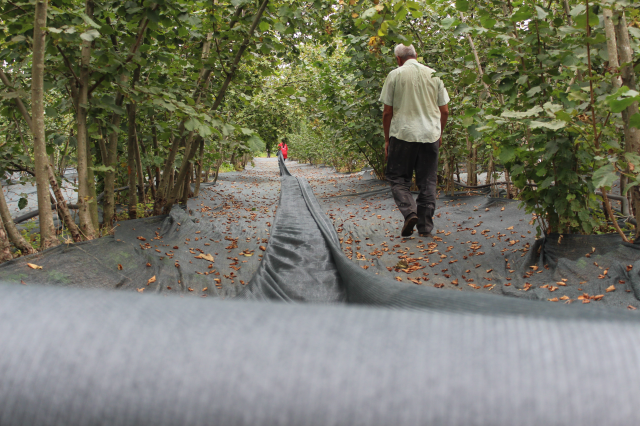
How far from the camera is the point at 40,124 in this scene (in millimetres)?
2221

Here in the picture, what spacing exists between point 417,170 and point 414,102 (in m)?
0.61

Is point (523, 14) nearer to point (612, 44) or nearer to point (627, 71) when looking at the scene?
point (612, 44)

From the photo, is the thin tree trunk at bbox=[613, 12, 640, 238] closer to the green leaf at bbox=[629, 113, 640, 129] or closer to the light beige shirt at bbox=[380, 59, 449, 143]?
the green leaf at bbox=[629, 113, 640, 129]

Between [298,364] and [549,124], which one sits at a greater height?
[549,124]

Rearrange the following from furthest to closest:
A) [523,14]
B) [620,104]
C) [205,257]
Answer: [205,257] → [523,14] → [620,104]

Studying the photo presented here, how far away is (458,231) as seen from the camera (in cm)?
372

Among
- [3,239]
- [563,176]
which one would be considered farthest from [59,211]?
[563,176]

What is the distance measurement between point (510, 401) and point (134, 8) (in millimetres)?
2705

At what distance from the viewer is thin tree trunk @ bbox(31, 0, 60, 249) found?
1.92 meters

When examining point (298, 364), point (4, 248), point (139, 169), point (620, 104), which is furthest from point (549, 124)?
point (139, 169)

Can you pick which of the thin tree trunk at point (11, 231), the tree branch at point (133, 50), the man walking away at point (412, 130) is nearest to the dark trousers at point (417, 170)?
the man walking away at point (412, 130)

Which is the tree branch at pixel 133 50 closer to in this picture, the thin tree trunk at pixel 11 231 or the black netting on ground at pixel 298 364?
the thin tree trunk at pixel 11 231

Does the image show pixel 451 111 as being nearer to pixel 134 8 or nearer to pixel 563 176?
pixel 563 176

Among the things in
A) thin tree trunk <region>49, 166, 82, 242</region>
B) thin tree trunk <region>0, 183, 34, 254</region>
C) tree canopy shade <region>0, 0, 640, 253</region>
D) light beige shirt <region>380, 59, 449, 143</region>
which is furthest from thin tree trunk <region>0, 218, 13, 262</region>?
light beige shirt <region>380, 59, 449, 143</region>
